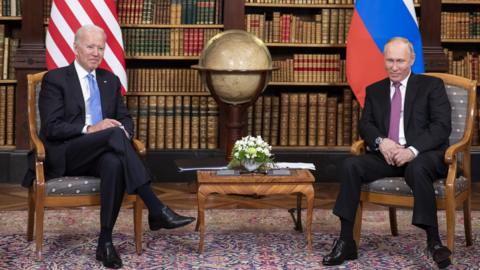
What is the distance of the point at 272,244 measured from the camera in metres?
5.77

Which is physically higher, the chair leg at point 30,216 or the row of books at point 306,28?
the row of books at point 306,28

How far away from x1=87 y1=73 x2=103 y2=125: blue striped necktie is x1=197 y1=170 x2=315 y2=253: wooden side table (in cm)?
79

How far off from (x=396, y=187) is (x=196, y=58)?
3.33 metres

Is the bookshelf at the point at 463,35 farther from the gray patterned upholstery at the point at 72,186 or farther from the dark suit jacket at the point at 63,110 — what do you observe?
the gray patterned upholstery at the point at 72,186

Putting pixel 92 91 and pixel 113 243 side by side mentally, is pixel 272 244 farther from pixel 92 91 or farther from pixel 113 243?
pixel 92 91

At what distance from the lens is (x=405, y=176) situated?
534cm

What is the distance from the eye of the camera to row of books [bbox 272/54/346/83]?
8.34 metres

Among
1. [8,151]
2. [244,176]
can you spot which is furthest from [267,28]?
[244,176]

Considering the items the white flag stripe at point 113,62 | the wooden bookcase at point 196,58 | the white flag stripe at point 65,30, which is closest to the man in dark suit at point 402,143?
the white flag stripe at point 113,62

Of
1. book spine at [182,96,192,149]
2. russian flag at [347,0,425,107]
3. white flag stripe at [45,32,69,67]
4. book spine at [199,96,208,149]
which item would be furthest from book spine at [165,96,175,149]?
russian flag at [347,0,425,107]

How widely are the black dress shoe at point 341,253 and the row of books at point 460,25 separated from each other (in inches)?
144

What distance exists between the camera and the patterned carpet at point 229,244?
208 inches

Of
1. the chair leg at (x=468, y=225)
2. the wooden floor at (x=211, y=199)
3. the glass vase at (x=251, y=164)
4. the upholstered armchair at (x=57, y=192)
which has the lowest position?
the wooden floor at (x=211, y=199)

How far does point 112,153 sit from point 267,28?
10.6 feet
